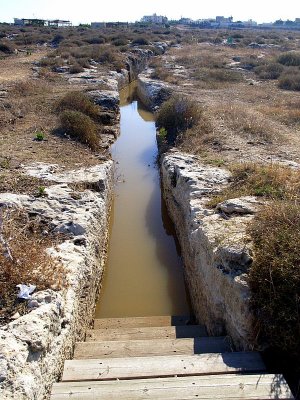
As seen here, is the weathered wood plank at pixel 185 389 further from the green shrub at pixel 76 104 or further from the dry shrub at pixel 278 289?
the green shrub at pixel 76 104

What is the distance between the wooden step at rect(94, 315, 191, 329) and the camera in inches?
273

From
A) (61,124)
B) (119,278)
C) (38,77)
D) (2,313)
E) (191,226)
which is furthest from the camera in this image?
(38,77)

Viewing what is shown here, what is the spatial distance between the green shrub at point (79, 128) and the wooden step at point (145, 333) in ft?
25.4

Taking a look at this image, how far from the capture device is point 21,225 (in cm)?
693

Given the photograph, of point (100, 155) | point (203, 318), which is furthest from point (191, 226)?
point (100, 155)

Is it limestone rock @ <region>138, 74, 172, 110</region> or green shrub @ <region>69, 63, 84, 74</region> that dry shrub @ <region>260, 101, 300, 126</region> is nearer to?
limestone rock @ <region>138, 74, 172, 110</region>

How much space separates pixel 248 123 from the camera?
45.7 feet

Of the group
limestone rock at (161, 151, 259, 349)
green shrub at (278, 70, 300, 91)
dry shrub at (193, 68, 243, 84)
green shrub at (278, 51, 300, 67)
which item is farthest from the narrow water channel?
green shrub at (278, 51, 300, 67)

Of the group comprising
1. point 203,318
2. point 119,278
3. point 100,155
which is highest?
point 100,155

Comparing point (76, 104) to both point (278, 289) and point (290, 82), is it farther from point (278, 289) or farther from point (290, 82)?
point (290, 82)

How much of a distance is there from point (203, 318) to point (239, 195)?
259cm

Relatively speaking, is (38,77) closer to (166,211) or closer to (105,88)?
(105,88)

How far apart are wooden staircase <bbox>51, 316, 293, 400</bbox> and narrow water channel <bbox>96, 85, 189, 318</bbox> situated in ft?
7.78

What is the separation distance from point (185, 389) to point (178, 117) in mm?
11924
